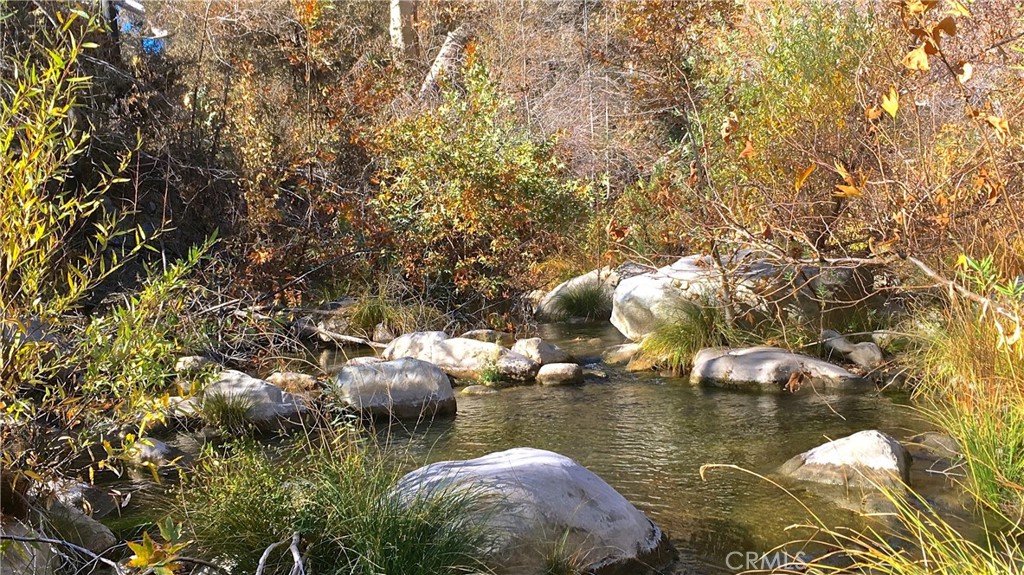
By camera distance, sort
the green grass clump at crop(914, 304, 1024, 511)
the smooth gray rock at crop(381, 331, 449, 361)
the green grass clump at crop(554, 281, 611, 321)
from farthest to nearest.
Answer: the green grass clump at crop(554, 281, 611, 321) < the smooth gray rock at crop(381, 331, 449, 361) < the green grass clump at crop(914, 304, 1024, 511)

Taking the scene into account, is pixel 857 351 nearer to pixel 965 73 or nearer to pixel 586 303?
pixel 586 303

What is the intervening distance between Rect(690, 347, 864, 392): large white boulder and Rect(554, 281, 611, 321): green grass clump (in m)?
3.85

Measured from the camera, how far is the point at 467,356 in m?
9.02

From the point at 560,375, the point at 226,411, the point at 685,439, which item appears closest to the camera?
the point at 685,439

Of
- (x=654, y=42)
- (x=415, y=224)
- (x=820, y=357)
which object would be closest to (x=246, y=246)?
(x=415, y=224)

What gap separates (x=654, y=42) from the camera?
16.7 meters

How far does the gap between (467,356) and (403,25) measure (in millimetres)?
12625

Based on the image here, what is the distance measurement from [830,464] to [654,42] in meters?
12.8

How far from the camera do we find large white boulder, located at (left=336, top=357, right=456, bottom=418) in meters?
7.27

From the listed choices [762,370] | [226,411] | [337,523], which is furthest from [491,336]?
[337,523]

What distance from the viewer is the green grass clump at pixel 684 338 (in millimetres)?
8898

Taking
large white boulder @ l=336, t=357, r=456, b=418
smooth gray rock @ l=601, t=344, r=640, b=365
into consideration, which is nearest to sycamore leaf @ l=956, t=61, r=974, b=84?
large white boulder @ l=336, t=357, r=456, b=418

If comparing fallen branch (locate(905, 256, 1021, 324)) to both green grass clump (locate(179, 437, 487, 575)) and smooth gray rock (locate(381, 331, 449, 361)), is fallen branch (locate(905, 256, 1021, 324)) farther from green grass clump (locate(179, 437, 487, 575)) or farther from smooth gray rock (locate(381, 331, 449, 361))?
smooth gray rock (locate(381, 331, 449, 361))

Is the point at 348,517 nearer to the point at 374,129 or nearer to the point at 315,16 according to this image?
the point at 374,129
